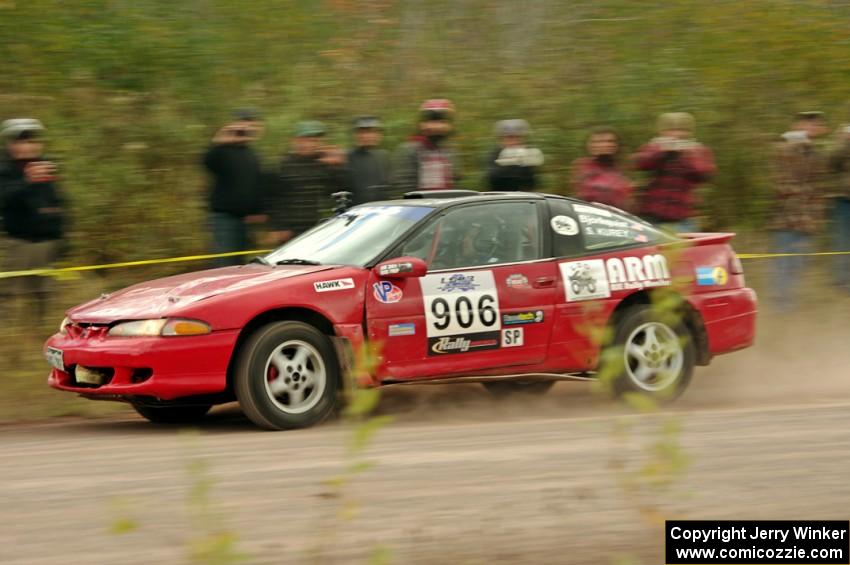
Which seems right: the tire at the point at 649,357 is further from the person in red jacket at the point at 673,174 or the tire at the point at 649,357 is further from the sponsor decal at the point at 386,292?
the person in red jacket at the point at 673,174

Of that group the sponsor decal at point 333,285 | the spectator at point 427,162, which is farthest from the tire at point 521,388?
the spectator at point 427,162

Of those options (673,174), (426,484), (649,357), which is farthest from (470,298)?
(673,174)

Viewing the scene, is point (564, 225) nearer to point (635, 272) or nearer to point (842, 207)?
point (635, 272)

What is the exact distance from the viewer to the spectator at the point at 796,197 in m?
13.0

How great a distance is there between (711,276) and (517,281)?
5.47ft

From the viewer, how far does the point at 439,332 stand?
29.1 feet

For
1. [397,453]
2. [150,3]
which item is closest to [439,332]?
[397,453]

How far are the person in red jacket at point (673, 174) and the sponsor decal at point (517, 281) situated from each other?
334 cm

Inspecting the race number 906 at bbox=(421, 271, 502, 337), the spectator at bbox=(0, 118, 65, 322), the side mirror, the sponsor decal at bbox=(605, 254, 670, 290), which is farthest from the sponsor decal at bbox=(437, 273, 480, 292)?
the spectator at bbox=(0, 118, 65, 322)

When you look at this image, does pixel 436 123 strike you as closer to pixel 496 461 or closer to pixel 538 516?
pixel 496 461

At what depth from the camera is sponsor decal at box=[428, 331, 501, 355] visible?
888 centimetres

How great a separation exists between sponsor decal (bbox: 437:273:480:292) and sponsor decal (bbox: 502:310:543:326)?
0.32 meters

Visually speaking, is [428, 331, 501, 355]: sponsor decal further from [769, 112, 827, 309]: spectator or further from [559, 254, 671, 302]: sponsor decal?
[769, 112, 827, 309]: spectator

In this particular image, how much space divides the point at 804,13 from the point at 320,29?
21.4 ft
